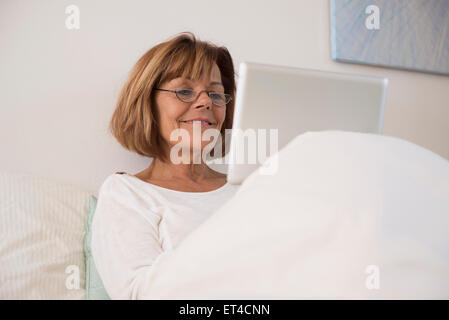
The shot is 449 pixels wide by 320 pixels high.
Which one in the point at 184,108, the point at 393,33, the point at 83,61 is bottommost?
the point at 184,108

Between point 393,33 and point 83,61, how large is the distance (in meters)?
1.23

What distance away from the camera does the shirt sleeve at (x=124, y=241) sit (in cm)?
98

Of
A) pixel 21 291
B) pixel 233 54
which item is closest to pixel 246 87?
pixel 21 291

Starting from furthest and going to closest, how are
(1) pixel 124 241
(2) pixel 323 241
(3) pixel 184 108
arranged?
(3) pixel 184 108 → (1) pixel 124 241 → (2) pixel 323 241

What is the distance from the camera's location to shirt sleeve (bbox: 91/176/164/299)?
981 millimetres

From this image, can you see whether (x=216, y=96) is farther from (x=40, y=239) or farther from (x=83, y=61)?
(x=40, y=239)

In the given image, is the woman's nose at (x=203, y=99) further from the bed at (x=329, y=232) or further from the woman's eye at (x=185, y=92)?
the bed at (x=329, y=232)

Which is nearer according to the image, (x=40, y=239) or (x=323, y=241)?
(x=323, y=241)

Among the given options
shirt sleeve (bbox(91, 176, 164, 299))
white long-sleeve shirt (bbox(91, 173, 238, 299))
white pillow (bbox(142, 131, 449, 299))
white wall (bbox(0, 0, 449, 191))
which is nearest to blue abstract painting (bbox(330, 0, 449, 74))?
white wall (bbox(0, 0, 449, 191))

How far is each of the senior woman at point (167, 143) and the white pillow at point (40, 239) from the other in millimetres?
135

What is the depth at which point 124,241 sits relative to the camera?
3.49 feet

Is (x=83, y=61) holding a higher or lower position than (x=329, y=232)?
higher

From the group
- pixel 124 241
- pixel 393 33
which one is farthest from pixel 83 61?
pixel 393 33
